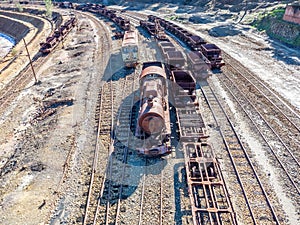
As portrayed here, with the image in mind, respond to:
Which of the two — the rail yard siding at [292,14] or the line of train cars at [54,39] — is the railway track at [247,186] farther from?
the line of train cars at [54,39]

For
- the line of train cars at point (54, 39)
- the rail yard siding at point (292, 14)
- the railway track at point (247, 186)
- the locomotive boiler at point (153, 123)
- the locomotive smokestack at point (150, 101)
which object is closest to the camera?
the railway track at point (247, 186)

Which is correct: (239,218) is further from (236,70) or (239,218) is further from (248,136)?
Answer: (236,70)

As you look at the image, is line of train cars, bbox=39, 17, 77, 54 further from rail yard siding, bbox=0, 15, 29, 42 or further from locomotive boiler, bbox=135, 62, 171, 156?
locomotive boiler, bbox=135, 62, 171, 156

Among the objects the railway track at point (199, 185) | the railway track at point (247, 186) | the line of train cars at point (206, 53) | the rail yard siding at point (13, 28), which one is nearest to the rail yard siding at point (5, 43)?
the rail yard siding at point (13, 28)

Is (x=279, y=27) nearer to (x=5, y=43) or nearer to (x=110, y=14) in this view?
(x=110, y=14)

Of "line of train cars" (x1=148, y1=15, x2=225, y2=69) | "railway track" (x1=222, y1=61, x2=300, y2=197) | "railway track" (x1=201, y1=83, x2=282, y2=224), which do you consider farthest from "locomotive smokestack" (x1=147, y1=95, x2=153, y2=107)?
"line of train cars" (x1=148, y1=15, x2=225, y2=69)

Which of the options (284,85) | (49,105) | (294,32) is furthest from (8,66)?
(294,32)
